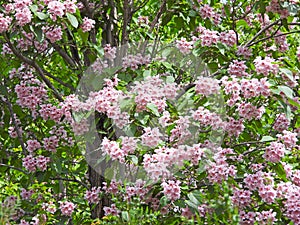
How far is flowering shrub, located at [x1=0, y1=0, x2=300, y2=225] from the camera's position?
9.11ft

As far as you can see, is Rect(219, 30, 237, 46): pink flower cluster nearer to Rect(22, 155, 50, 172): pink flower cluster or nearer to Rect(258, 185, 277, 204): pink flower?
Rect(258, 185, 277, 204): pink flower

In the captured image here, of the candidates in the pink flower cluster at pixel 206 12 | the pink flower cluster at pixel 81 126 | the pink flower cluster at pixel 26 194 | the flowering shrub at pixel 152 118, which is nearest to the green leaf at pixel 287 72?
the flowering shrub at pixel 152 118

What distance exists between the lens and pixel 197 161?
2.76 m

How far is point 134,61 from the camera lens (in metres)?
3.24

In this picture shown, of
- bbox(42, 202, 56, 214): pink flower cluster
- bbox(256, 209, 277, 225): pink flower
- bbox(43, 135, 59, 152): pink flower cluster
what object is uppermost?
bbox(43, 135, 59, 152): pink flower cluster

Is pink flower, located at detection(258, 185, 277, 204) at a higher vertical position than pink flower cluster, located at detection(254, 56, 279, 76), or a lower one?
lower

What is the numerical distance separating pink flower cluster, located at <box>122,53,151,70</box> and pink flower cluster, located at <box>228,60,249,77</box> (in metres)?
0.54

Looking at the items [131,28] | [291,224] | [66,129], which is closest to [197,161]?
[291,224]

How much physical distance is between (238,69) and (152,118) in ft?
1.87

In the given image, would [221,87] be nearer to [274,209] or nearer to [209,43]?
[209,43]

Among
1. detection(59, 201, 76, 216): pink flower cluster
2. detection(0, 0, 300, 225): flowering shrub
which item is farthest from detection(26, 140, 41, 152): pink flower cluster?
detection(59, 201, 76, 216): pink flower cluster

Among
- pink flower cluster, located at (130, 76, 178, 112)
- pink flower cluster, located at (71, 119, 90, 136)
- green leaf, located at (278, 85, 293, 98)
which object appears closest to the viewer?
green leaf, located at (278, 85, 293, 98)

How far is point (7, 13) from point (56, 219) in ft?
4.01

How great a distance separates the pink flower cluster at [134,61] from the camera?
3236 mm
